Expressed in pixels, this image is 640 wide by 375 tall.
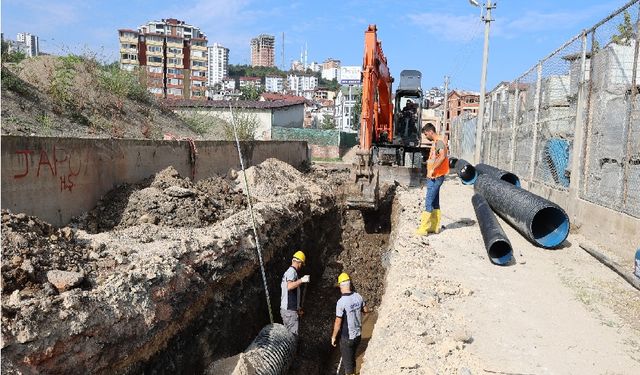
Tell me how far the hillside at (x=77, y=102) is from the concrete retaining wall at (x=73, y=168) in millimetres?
2712

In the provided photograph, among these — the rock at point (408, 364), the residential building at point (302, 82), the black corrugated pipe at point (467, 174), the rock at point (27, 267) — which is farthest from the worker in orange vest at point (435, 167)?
the residential building at point (302, 82)

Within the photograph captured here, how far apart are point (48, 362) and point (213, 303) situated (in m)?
2.59

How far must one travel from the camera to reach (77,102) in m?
12.4

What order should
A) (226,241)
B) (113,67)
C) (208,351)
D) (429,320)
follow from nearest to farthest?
(429,320) < (208,351) < (226,241) < (113,67)

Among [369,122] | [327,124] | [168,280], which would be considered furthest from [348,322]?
[327,124]

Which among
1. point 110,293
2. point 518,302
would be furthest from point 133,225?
point 518,302

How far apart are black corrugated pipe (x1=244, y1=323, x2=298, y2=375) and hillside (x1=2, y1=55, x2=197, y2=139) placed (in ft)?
20.0

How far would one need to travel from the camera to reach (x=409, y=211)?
1063 centimetres

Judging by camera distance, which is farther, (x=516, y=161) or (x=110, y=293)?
(x=516, y=161)

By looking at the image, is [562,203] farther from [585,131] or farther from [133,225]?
[133,225]

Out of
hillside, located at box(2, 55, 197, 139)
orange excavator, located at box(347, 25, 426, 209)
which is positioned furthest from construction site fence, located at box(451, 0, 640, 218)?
hillside, located at box(2, 55, 197, 139)

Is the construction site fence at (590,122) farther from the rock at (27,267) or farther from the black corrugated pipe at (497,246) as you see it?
the rock at (27,267)

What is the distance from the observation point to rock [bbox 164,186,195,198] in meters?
7.72

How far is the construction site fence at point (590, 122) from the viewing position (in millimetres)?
7184
